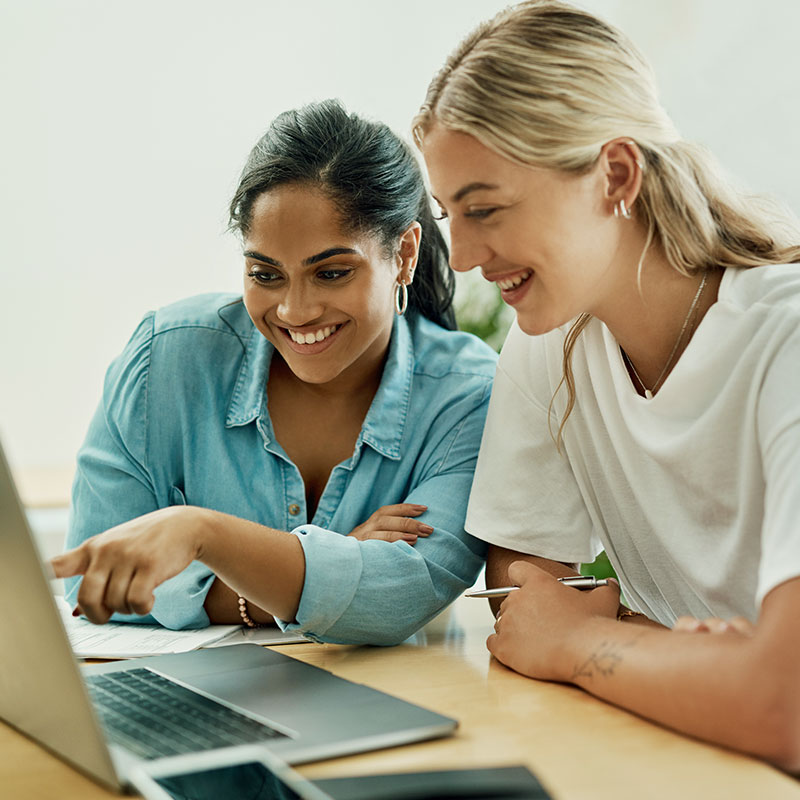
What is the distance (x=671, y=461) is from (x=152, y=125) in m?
2.52

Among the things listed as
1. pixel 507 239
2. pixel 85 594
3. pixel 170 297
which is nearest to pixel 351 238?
pixel 507 239

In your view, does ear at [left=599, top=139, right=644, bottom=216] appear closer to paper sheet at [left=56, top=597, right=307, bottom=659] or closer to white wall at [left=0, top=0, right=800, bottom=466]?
paper sheet at [left=56, top=597, right=307, bottom=659]

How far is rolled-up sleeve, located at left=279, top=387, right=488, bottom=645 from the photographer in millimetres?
1184

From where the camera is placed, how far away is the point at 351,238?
4.81ft

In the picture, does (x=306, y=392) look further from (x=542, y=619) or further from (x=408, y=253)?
(x=542, y=619)

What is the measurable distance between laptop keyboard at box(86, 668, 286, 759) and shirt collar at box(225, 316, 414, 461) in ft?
1.91

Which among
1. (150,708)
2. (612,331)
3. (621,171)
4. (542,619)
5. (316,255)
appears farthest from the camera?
(316,255)

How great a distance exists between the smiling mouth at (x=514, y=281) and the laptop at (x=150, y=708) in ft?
1.74

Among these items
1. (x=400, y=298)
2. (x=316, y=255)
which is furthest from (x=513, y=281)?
(x=400, y=298)

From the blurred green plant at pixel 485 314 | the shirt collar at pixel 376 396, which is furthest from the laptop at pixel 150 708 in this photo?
the blurred green plant at pixel 485 314

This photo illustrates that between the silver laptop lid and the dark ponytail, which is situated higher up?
the dark ponytail

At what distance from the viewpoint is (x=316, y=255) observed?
4.71 feet

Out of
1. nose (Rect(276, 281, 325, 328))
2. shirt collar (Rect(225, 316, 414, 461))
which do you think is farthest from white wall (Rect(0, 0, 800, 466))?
nose (Rect(276, 281, 325, 328))

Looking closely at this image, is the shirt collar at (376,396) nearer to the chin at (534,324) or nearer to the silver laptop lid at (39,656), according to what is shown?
the chin at (534,324)
